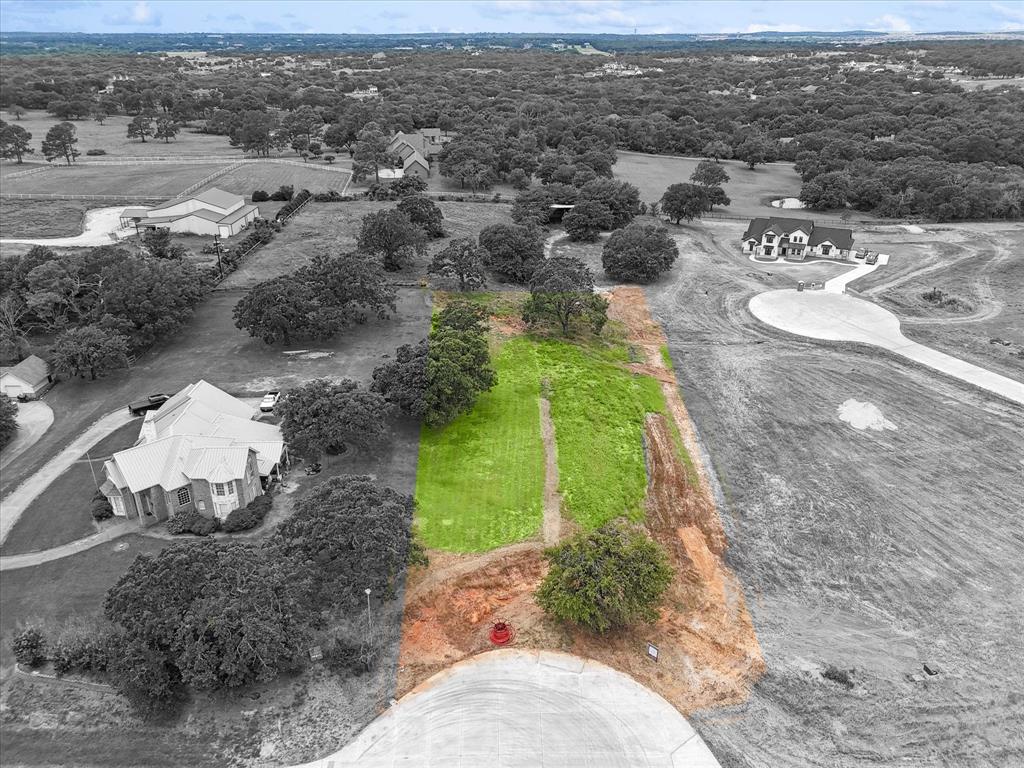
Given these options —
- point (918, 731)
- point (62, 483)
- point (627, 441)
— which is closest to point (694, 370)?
point (627, 441)

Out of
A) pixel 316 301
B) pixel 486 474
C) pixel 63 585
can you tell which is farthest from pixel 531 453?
pixel 316 301

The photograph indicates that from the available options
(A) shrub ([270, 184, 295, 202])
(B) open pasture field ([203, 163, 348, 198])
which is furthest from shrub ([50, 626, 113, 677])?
(B) open pasture field ([203, 163, 348, 198])

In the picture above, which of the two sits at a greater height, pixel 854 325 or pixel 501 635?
pixel 854 325

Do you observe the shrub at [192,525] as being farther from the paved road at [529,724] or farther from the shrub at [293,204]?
the shrub at [293,204]

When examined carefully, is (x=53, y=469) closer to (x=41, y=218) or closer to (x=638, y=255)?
(x=638, y=255)

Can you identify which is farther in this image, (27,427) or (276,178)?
(276,178)

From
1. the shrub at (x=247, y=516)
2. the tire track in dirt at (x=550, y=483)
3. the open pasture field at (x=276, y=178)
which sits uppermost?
the open pasture field at (x=276, y=178)

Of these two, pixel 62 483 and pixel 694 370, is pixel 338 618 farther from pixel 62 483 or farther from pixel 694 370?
pixel 694 370

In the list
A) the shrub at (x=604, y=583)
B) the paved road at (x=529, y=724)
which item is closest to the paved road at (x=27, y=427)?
the paved road at (x=529, y=724)
